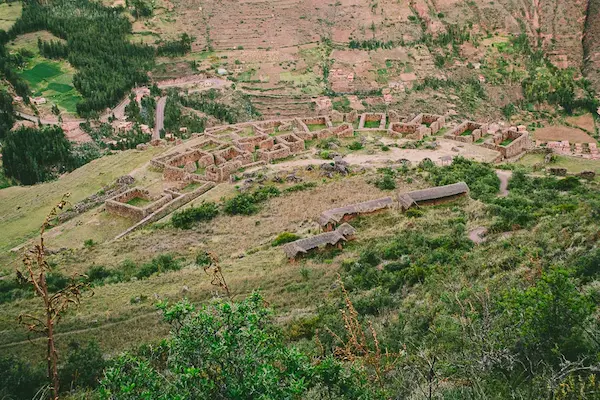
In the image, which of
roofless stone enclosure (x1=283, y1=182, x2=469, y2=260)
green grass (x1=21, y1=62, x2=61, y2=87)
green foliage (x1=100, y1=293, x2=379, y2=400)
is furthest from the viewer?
green grass (x1=21, y1=62, x2=61, y2=87)

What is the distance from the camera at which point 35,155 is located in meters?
57.9

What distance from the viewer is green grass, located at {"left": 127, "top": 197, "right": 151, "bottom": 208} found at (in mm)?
38875

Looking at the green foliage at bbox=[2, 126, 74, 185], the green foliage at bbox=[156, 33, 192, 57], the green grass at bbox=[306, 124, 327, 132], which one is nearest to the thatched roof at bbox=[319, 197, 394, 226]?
the green grass at bbox=[306, 124, 327, 132]

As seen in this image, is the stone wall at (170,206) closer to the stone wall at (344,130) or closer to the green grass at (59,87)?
the stone wall at (344,130)

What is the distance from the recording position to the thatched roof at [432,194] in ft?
96.3

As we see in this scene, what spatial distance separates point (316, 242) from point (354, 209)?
4406 millimetres

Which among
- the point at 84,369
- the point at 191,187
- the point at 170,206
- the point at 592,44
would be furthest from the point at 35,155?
the point at 592,44

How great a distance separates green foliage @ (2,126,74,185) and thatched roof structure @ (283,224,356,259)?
41228 millimetres

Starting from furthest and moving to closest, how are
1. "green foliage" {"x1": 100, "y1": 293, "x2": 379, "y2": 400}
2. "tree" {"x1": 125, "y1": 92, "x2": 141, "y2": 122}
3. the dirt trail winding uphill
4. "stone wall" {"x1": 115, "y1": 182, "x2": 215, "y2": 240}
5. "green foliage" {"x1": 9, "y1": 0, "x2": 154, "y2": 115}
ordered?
1. the dirt trail winding uphill
2. "green foliage" {"x1": 9, "y1": 0, "x2": 154, "y2": 115}
3. "tree" {"x1": 125, "y1": 92, "x2": 141, "y2": 122}
4. "stone wall" {"x1": 115, "y1": 182, "x2": 215, "y2": 240}
5. "green foliage" {"x1": 100, "y1": 293, "x2": 379, "y2": 400}

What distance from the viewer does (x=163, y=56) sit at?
90.4 m

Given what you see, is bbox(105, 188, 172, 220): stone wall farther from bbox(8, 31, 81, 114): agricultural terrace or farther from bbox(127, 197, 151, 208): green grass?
bbox(8, 31, 81, 114): agricultural terrace

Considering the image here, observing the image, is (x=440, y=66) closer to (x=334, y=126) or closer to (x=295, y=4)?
(x=295, y=4)

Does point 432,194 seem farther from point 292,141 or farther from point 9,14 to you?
point 9,14

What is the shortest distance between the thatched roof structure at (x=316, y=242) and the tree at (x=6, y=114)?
2106 inches
